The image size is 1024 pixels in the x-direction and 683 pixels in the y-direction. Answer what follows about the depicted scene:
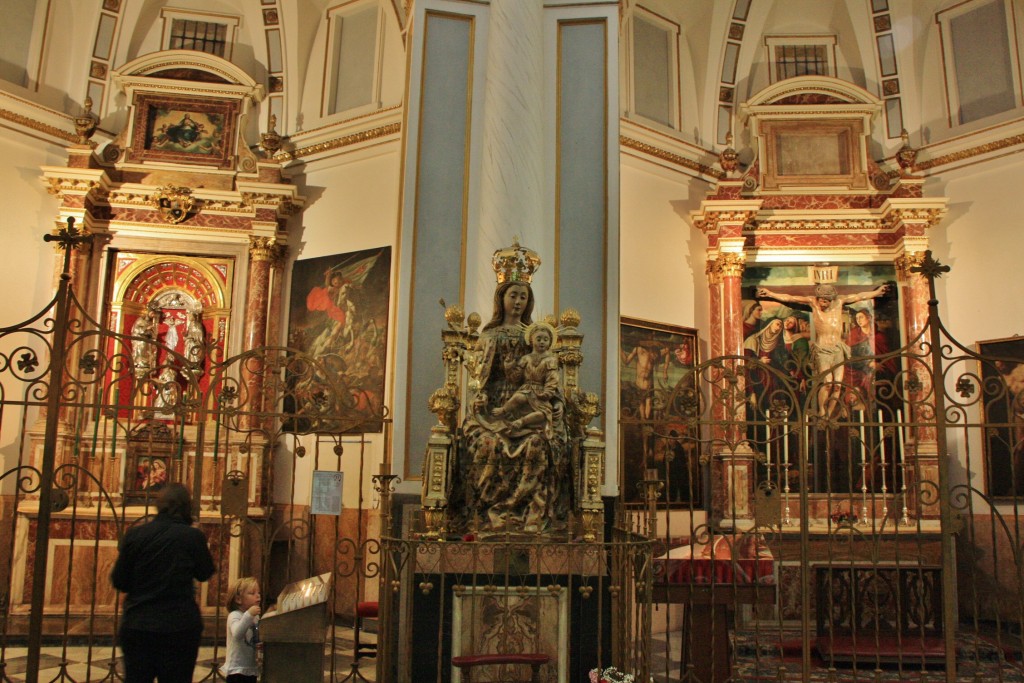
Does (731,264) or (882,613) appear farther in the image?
(731,264)

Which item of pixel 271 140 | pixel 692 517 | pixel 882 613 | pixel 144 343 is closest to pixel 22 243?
pixel 144 343

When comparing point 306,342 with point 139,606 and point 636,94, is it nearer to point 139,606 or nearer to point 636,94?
point 636,94

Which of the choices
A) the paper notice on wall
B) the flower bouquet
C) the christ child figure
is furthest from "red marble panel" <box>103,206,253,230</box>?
the flower bouquet

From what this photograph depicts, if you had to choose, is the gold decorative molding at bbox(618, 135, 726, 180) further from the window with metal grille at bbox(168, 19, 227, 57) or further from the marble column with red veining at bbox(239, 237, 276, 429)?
the window with metal grille at bbox(168, 19, 227, 57)

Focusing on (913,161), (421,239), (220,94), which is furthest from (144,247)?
(913,161)

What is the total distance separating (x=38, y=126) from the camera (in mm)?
11508

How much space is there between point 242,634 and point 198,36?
10060 millimetres

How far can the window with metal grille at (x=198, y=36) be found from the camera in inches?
503

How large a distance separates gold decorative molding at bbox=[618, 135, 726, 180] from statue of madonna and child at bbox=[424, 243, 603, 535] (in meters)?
5.96

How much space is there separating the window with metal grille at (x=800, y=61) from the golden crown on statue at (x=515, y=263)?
27.0ft

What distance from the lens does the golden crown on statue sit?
21.0 ft

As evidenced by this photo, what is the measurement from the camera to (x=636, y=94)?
12492 millimetres

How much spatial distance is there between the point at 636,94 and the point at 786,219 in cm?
264

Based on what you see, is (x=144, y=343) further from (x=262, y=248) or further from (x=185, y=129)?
(x=185, y=129)
